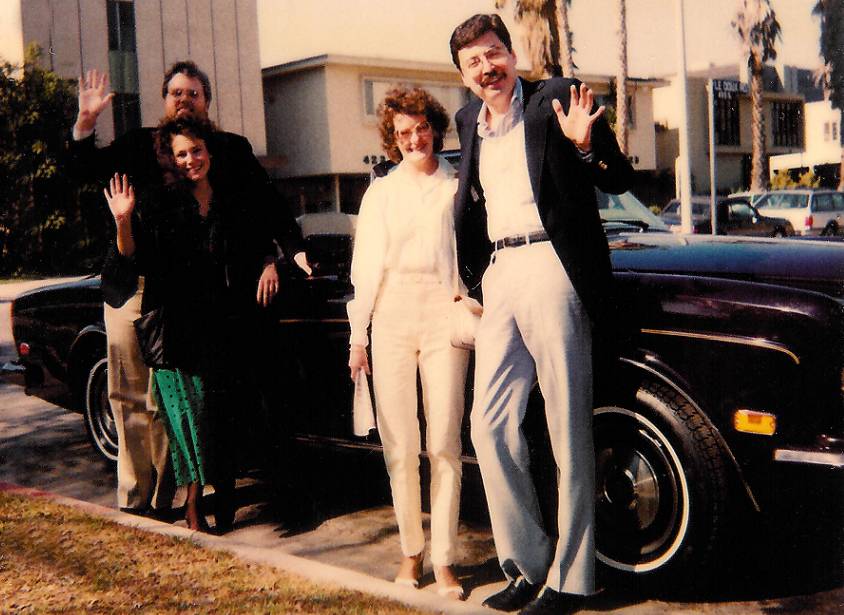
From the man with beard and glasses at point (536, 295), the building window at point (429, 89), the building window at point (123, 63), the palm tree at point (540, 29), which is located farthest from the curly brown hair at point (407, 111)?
the palm tree at point (540, 29)

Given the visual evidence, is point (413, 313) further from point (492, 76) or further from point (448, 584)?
point (448, 584)

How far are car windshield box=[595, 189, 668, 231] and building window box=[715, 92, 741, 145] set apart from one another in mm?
44111

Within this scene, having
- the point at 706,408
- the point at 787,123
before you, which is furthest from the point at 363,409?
the point at 787,123

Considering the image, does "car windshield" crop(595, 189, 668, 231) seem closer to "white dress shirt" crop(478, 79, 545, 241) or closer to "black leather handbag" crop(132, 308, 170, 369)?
"white dress shirt" crop(478, 79, 545, 241)

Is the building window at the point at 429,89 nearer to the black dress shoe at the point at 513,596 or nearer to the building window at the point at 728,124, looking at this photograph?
the building window at the point at 728,124

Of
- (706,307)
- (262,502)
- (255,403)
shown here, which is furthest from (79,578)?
(706,307)

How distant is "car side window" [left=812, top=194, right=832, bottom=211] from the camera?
2792 cm

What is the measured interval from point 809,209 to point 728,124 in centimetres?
2218

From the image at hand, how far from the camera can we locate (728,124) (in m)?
48.7

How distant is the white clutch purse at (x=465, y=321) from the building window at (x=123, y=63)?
1063 inches

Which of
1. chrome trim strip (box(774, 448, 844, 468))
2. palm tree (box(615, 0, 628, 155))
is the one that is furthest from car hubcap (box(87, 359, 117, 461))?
palm tree (box(615, 0, 628, 155))

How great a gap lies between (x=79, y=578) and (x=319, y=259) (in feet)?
6.65

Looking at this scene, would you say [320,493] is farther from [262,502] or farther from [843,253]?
[843,253]

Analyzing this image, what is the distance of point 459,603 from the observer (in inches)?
137
